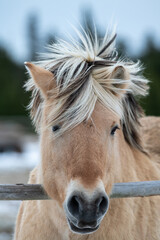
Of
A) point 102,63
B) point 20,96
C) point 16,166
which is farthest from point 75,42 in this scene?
point 20,96

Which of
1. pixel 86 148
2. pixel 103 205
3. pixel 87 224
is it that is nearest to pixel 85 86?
pixel 86 148

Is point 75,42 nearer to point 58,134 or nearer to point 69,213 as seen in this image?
point 58,134

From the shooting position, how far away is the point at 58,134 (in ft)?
9.37

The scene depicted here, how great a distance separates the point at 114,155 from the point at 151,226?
0.85 metres

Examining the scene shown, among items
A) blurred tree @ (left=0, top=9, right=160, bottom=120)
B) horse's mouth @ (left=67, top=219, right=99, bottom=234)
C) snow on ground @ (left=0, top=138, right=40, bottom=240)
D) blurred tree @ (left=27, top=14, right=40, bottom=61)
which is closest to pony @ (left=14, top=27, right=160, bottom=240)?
horse's mouth @ (left=67, top=219, right=99, bottom=234)

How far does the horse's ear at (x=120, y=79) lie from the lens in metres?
3.14

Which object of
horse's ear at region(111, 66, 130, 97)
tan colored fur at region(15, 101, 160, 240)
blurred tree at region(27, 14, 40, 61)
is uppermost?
horse's ear at region(111, 66, 130, 97)

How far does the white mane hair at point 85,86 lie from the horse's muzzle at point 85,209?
0.61m

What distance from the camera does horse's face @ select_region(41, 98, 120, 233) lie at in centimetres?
243

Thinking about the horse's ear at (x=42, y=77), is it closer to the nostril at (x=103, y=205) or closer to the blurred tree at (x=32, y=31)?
the nostril at (x=103, y=205)

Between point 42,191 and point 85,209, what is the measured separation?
2.44 ft

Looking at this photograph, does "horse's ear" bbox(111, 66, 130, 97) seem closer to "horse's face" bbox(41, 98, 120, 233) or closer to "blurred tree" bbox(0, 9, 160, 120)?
"horse's face" bbox(41, 98, 120, 233)

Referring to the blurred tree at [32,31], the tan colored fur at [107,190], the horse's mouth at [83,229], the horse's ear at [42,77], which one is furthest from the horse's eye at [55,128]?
the blurred tree at [32,31]

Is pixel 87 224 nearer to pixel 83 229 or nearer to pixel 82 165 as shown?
pixel 83 229
